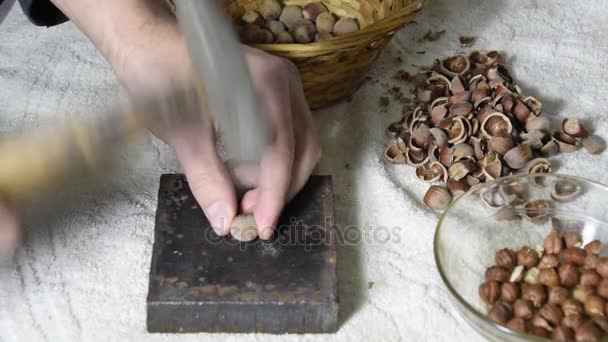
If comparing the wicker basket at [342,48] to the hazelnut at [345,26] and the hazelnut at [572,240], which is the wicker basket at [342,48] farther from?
the hazelnut at [572,240]

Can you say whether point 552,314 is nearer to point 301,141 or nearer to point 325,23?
point 301,141

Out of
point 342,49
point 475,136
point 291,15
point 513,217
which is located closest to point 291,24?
point 291,15

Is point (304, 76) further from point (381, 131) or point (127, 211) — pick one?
point (127, 211)

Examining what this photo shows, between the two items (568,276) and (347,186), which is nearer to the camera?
(568,276)

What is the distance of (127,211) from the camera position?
38.4 inches

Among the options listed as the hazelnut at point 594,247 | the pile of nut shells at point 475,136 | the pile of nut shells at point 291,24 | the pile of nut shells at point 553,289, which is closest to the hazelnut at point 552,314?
the pile of nut shells at point 553,289

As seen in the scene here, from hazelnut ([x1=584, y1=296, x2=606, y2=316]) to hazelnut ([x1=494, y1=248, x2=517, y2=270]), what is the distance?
0.10 metres

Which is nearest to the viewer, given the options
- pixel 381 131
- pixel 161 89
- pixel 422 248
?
pixel 161 89

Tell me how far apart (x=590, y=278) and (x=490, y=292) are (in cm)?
11

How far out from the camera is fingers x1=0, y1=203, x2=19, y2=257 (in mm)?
708

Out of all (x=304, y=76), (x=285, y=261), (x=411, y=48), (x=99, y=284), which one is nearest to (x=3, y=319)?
(x=99, y=284)

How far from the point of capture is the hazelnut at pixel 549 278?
2.77 ft

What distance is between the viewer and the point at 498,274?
0.86m

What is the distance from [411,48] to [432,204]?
376mm
